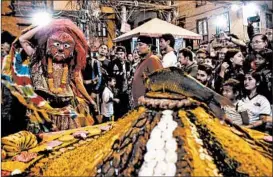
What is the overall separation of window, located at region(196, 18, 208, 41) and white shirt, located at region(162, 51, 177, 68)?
100 mm

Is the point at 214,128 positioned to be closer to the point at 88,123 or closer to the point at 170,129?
the point at 170,129

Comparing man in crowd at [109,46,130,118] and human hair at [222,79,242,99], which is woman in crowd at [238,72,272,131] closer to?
human hair at [222,79,242,99]

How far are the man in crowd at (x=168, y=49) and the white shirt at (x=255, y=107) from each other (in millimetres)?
193

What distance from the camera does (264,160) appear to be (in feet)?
2.55

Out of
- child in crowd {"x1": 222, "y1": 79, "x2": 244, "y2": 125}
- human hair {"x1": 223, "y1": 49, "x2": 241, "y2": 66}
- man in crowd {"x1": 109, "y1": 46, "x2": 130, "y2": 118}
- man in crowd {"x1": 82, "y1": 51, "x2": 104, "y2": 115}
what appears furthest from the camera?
man in crowd {"x1": 82, "y1": 51, "x2": 104, "y2": 115}

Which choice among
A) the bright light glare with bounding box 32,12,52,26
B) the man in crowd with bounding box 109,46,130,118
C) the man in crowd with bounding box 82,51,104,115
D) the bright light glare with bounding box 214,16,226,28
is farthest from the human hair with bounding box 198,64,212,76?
the bright light glare with bounding box 32,12,52,26

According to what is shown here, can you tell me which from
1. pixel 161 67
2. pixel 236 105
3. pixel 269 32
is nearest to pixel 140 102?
pixel 161 67

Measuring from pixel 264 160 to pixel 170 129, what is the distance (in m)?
0.20

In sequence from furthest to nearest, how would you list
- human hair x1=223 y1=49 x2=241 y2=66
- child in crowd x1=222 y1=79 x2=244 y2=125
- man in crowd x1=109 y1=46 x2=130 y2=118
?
man in crowd x1=109 y1=46 x2=130 y2=118
human hair x1=223 y1=49 x2=241 y2=66
child in crowd x1=222 y1=79 x2=244 y2=125

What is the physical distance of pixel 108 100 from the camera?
116 cm

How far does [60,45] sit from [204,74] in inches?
16.8

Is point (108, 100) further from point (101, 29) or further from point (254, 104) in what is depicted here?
point (254, 104)

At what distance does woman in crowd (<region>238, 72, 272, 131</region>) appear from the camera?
0.88 metres

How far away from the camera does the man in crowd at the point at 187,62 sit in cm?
94
